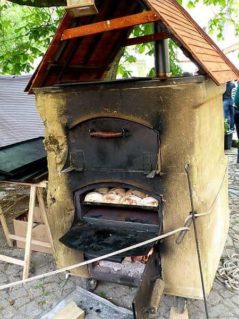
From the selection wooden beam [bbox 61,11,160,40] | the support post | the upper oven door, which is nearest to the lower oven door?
the upper oven door

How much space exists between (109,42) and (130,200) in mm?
1876

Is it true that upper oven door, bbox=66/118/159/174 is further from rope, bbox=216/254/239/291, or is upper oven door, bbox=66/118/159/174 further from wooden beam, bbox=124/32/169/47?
rope, bbox=216/254/239/291

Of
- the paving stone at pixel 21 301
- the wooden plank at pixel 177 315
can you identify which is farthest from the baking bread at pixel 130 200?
the paving stone at pixel 21 301

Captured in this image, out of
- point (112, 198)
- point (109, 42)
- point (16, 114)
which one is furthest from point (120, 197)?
point (16, 114)

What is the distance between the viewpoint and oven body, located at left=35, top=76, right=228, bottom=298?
2.51 metres

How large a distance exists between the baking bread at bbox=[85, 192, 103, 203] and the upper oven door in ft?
0.85

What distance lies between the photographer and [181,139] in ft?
8.31

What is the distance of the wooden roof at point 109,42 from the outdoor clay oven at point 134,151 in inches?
0.5

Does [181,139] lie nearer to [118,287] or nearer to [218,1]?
[118,287]

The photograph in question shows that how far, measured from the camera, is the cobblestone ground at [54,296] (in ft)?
9.93

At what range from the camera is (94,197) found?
3.00m

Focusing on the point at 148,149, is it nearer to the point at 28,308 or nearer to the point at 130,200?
the point at 130,200

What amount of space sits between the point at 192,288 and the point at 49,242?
2.05 metres

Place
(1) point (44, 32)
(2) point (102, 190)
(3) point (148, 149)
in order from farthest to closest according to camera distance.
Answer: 1. (1) point (44, 32)
2. (2) point (102, 190)
3. (3) point (148, 149)
